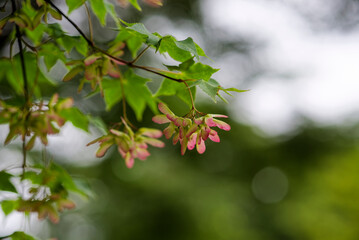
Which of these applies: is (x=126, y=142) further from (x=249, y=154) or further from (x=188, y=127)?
(x=249, y=154)

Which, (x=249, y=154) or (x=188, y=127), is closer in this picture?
(x=188, y=127)

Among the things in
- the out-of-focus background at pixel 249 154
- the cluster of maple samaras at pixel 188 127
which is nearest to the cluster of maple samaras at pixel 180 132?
the cluster of maple samaras at pixel 188 127

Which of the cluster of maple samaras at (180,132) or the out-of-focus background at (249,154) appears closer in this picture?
the cluster of maple samaras at (180,132)

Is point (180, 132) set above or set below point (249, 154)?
below

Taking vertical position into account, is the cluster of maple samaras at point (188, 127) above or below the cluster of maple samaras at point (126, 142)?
above

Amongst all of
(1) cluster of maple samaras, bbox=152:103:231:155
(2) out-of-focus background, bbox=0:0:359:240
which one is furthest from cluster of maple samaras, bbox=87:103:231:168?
(2) out-of-focus background, bbox=0:0:359:240

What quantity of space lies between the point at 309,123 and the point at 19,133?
5889mm

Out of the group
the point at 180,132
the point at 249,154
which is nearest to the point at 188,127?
the point at 180,132

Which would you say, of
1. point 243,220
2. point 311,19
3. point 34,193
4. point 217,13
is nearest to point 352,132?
point 311,19

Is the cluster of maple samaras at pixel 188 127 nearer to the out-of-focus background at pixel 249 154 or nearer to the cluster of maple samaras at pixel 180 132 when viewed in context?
the cluster of maple samaras at pixel 180 132

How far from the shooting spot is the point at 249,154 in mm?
5957

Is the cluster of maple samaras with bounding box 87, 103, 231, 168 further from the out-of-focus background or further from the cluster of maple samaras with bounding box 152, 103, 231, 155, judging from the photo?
the out-of-focus background

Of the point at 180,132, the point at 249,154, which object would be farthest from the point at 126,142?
the point at 249,154

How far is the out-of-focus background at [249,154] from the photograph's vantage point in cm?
464
